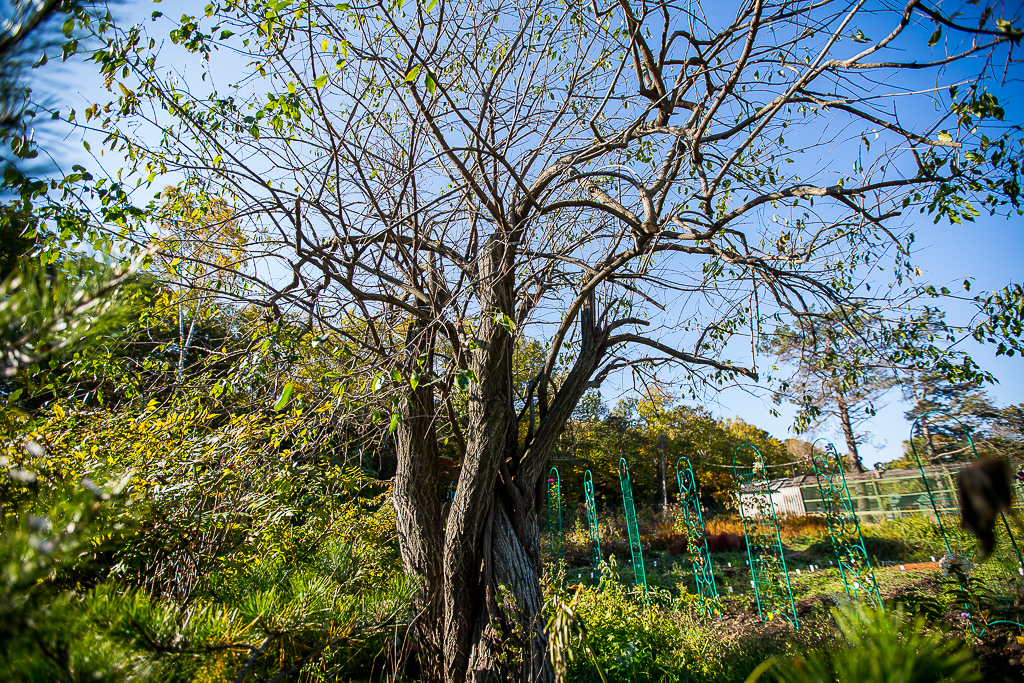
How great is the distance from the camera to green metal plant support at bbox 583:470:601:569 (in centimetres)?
771

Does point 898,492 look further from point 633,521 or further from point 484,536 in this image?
point 484,536

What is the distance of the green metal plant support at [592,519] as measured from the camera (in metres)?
7.71

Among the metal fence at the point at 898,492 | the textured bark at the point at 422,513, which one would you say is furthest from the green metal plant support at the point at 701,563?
the textured bark at the point at 422,513

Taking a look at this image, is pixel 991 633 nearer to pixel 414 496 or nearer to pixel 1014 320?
pixel 1014 320

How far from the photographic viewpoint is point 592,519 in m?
8.72

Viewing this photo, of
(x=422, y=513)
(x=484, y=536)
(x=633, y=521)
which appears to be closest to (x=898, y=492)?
(x=633, y=521)

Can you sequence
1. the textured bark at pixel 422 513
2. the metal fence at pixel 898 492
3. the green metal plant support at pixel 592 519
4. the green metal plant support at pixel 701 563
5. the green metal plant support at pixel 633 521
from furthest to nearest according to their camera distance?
the metal fence at pixel 898 492 < the green metal plant support at pixel 592 519 < the green metal plant support at pixel 633 521 < the green metal plant support at pixel 701 563 < the textured bark at pixel 422 513

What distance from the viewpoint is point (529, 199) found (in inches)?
136

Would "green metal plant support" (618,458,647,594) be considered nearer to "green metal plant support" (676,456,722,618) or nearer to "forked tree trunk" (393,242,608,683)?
"green metal plant support" (676,456,722,618)

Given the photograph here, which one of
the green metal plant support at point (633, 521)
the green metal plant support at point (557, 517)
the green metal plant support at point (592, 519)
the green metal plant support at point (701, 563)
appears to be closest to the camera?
the green metal plant support at point (701, 563)

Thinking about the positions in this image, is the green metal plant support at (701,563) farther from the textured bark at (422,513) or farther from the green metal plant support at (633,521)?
the textured bark at (422,513)

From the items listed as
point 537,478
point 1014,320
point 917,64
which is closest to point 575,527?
point 537,478

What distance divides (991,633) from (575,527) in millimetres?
8902

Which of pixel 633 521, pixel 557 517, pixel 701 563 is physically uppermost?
pixel 557 517
